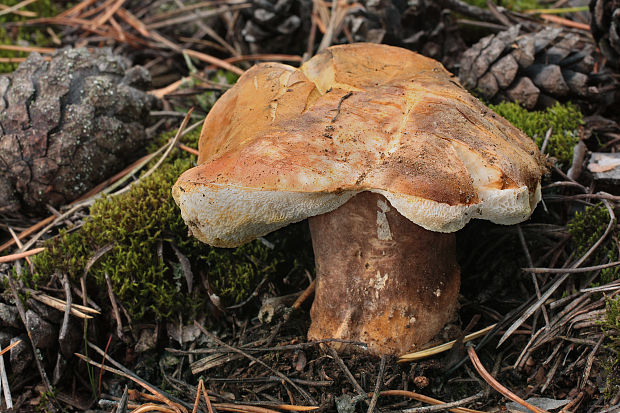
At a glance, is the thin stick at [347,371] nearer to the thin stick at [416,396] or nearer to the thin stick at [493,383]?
the thin stick at [416,396]

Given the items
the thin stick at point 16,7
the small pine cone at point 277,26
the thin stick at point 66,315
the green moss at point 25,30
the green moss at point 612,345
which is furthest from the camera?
the thin stick at point 16,7

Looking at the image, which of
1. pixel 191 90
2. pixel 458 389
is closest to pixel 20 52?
pixel 191 90

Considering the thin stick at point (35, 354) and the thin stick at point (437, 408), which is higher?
the thin stick at point (35, 354)

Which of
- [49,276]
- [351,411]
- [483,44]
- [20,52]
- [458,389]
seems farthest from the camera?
[20,52]

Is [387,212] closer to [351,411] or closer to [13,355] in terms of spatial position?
[351,411]

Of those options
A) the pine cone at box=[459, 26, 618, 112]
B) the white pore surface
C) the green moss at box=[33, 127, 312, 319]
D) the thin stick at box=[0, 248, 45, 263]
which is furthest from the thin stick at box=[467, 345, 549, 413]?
the thin stick at box=[0, 248, 45, 263]

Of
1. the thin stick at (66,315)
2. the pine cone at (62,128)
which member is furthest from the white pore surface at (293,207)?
the pine cone at (62,128)

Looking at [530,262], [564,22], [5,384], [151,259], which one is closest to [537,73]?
[564,22]
